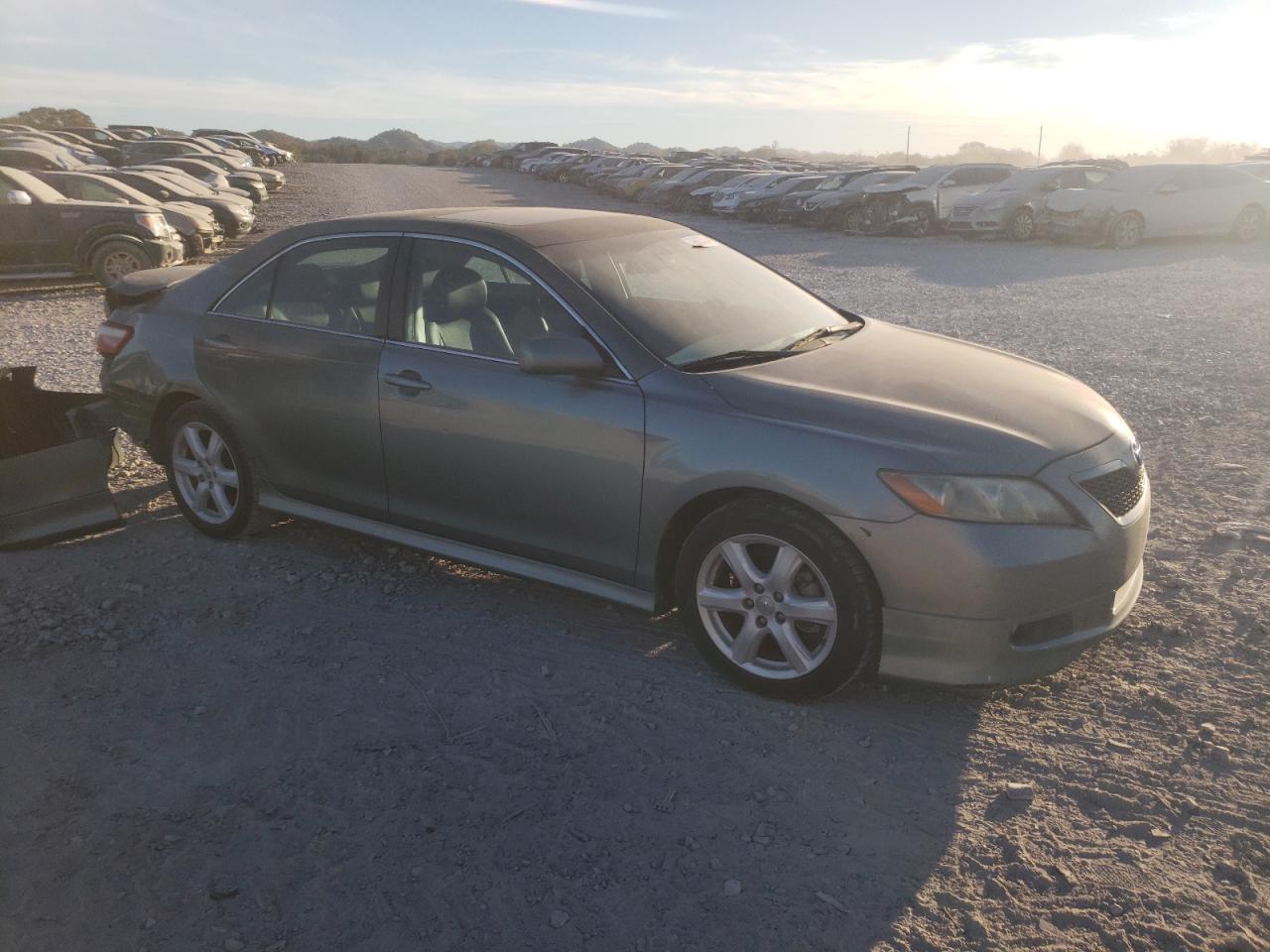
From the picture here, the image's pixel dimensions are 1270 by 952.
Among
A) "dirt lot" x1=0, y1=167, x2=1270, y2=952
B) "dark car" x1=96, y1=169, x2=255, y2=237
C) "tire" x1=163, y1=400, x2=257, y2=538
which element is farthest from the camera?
"dark car" x1=96, y1=169, x2=255, y2=237

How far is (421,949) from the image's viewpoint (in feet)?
8.79

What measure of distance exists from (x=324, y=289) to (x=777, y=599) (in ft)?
8.66

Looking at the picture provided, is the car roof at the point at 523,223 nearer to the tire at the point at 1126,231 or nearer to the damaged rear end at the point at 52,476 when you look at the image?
the damaged rear end at the point at 52,476

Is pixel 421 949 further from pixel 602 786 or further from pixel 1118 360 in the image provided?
pixel 1118 360

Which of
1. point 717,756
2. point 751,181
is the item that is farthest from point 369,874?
point 751,181

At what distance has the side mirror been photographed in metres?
3.95

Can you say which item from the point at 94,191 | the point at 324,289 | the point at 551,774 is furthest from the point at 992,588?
the point at 94,191

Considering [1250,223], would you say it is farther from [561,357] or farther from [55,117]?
[55,117]

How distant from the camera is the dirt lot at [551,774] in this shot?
279cm

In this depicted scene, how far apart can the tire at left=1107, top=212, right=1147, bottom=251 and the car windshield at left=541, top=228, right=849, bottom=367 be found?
16367mm

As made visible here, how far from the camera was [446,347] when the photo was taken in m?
4.48

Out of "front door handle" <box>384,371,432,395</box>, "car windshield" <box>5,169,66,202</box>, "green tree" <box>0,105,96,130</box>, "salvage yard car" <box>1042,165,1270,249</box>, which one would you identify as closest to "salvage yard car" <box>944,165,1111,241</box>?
"salvage yard car" <box>1042,165,1270,249</box>

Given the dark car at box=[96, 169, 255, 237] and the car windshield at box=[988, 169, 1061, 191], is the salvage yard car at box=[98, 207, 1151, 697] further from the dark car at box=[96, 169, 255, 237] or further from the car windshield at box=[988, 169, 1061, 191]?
the car windshield at box=[988, 169, 1061, 191]

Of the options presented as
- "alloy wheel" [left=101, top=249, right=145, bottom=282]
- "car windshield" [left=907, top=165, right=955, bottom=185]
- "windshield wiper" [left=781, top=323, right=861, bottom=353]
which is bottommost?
"alloy wheel" [left=101, top=249, right=145, bottom=282]
